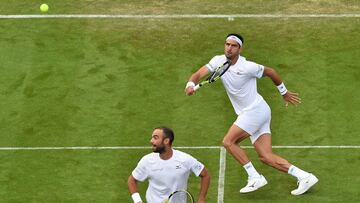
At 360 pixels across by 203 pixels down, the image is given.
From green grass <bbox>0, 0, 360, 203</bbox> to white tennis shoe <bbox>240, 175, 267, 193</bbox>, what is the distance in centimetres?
17

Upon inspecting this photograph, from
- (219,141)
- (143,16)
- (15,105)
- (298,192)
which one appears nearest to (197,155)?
(219,141)

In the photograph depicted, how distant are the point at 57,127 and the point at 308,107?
5194 millimetres

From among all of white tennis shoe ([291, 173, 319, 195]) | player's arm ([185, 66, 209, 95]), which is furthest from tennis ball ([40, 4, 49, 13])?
white tennis shoe ([291, 173, 319, 195])

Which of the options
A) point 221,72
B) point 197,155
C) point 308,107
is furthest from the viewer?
point 308,107

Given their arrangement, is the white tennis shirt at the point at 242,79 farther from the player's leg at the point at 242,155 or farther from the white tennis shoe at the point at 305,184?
the white tennis shoe at the point at 305,184

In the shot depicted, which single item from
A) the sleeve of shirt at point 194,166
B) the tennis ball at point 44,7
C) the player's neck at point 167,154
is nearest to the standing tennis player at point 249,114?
the sleeve of shirt at point 194,166

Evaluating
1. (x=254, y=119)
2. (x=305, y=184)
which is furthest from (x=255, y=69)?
(x=305, y=184)

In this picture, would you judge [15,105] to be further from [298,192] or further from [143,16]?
[298,192]

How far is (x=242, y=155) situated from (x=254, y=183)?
1.97 feet

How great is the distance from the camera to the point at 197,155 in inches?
987

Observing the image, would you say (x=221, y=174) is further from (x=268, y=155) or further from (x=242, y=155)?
(x=268, y=155)

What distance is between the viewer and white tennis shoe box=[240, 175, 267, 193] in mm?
23500

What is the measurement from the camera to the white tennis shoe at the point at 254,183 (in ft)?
77.1

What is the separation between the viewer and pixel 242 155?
23.3 meters
